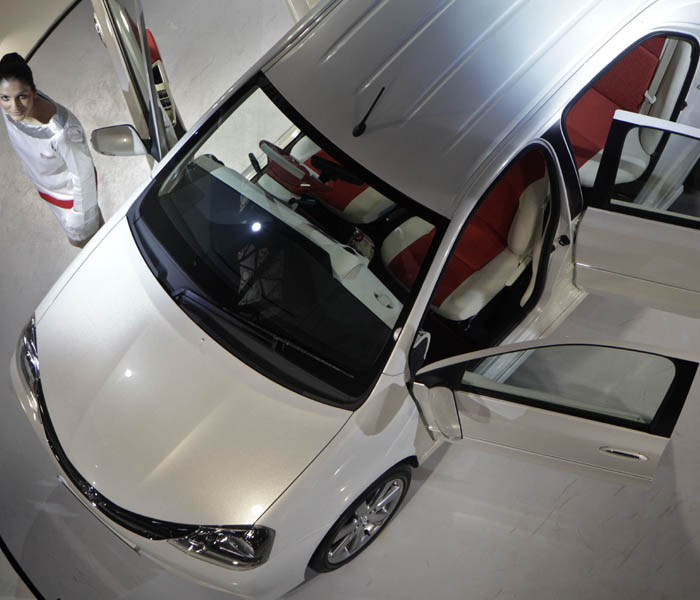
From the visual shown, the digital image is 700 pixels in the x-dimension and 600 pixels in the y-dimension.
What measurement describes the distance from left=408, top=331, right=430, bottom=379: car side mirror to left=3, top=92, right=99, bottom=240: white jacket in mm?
1939

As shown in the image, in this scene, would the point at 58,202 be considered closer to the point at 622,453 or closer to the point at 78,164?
the point at 78,164

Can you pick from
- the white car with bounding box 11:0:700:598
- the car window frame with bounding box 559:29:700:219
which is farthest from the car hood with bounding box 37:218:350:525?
the car window frame with bounding box 559:29:700:219

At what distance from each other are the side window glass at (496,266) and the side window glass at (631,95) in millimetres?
299

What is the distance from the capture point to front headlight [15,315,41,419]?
2.69 m

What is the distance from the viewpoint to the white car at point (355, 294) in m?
2.43

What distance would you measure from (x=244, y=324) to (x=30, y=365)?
91 cm

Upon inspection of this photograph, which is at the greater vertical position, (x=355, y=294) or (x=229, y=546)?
(x=355, y=294)

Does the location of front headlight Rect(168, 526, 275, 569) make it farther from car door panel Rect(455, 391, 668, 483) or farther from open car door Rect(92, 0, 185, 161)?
open car door Rect(92, 0, 185, 161)

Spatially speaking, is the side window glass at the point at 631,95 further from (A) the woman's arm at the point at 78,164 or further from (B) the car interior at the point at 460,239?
(A) the woman's arm at the point at 78,164

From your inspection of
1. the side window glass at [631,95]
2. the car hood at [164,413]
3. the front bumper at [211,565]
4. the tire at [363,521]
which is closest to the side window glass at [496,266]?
the side window glass at [631,95]

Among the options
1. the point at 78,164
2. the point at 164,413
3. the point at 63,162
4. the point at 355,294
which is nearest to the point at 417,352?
the point at 355,294

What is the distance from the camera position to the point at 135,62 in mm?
3166

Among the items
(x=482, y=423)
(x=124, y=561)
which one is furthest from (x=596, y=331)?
(x=124, y=561)

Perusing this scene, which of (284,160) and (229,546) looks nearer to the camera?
(229,546)
